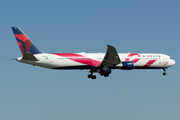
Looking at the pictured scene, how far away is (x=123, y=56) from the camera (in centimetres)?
5978

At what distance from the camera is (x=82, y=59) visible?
184 ft

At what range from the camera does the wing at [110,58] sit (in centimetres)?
5188

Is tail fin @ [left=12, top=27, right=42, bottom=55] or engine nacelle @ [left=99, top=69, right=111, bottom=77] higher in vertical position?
tail fin @ [left=12, top=27, right=42, bottom=55]

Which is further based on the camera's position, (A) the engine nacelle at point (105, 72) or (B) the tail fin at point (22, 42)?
(A) the engine nacelle at point (105, 72)

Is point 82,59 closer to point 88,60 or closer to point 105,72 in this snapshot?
point 88,60

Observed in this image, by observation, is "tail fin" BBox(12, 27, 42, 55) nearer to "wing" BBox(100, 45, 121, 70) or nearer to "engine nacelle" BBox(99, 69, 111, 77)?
"wing" BBox(100, 45, 121, 70)

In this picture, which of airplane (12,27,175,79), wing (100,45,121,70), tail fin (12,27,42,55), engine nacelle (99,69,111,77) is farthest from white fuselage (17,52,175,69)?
engine nacelle (99,69,111,77)

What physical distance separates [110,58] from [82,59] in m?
5.35

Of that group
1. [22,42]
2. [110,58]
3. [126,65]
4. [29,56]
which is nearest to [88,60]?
[110,58]

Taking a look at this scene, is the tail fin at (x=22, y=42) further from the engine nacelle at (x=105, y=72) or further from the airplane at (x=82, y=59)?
the engine nacelle at (x=105, y=72)

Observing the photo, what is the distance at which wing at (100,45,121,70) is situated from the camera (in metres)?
51.9

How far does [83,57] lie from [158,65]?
16.6m

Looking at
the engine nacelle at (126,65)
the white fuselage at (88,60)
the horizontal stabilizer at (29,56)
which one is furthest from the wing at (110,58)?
the horizontal stabilizer at (29,56)

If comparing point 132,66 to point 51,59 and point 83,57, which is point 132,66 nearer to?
point 83,57
